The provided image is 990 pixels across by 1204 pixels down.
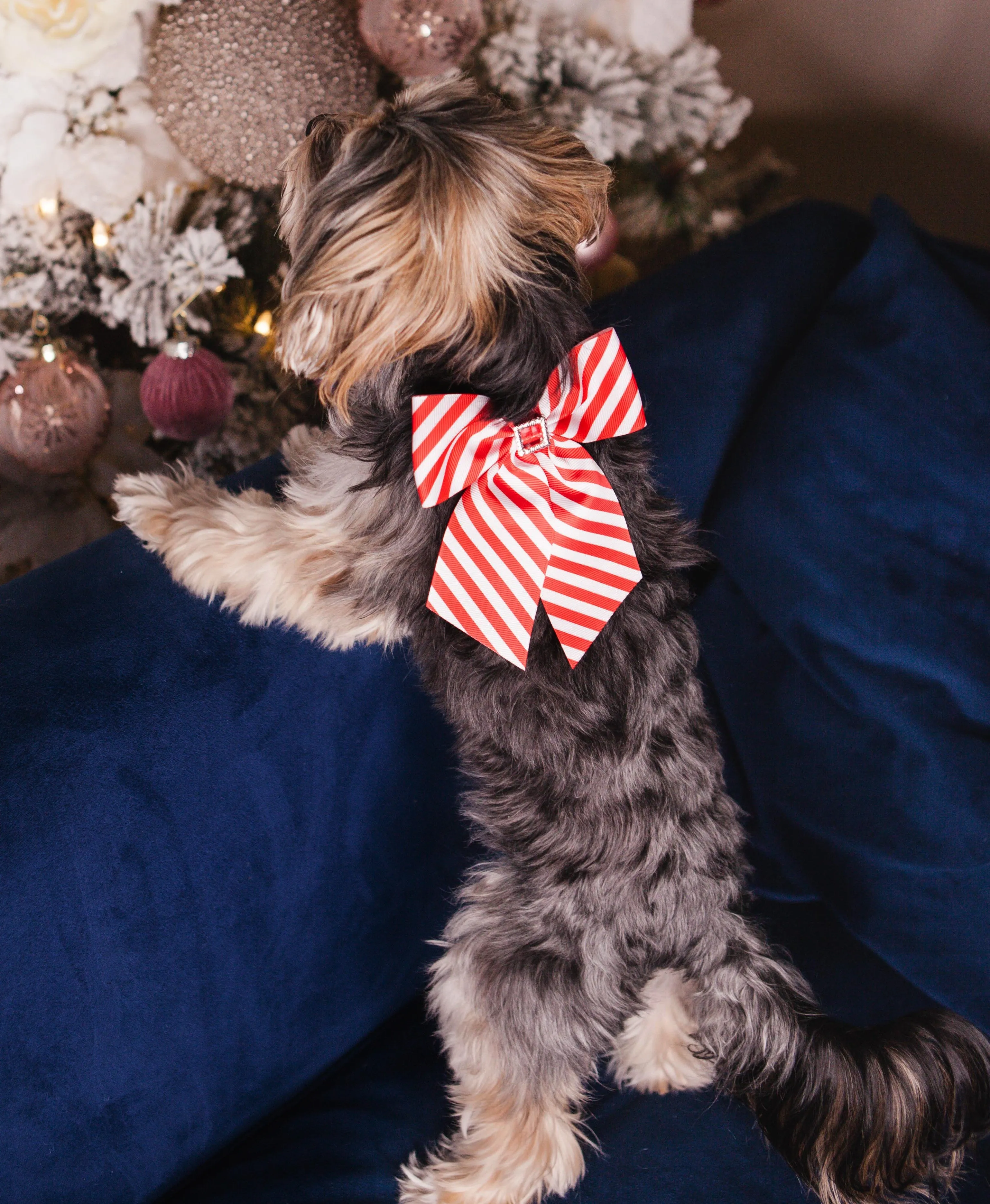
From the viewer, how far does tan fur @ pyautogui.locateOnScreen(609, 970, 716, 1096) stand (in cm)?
116

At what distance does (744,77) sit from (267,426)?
1.51 meters

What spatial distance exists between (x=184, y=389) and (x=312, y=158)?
49 centimetres

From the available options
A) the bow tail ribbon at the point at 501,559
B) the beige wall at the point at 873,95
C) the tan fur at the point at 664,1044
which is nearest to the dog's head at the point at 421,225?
the bow tail ribbon at the point at 501,559

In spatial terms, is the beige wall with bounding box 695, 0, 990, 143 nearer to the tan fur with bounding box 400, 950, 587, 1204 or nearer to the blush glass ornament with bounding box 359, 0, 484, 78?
the blush glass ornament with bounding box 359, 0, 484, 78

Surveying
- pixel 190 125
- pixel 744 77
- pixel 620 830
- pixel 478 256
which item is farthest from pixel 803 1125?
pixel 744 77

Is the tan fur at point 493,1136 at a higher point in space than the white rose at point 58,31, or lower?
lower

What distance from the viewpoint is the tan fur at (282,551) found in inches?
40.1

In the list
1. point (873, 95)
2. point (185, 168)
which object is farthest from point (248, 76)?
point (873, 95)

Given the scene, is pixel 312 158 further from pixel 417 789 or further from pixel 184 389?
pixel 417 789

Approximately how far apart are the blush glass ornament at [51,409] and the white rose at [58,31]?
13.7 inches

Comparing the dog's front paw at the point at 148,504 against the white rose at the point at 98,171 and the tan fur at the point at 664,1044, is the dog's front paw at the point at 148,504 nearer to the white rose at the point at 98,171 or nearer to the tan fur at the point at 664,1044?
the white rose at the point at 98,171

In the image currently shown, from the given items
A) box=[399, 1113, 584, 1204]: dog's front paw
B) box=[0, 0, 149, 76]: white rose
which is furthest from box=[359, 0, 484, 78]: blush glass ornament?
box=[399, 1113, 584, 1204]: dog's front paw

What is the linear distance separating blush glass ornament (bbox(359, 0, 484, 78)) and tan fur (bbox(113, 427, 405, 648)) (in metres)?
0.57

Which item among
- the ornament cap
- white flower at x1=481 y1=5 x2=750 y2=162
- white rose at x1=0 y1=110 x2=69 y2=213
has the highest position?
white flower at x1=481 y1=5 x2=750 y2=162
